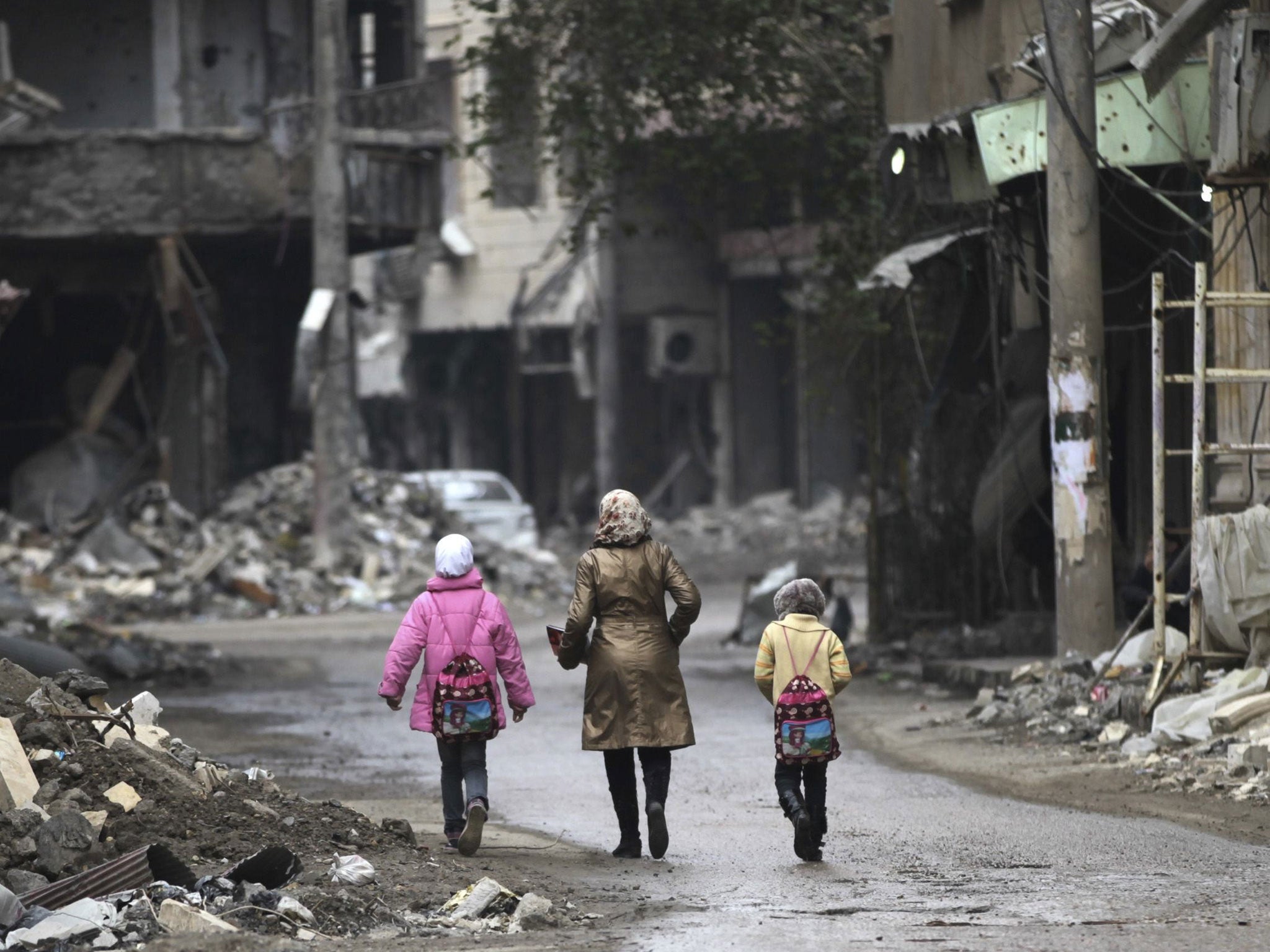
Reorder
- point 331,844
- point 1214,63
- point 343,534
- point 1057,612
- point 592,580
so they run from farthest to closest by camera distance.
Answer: point 343,534, point 1057,612, point 1214,63, point 592,580, point 331,844

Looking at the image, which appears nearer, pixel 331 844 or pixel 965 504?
pixel 331 844

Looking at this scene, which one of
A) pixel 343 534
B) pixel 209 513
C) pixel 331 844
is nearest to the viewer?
pixel 331 844

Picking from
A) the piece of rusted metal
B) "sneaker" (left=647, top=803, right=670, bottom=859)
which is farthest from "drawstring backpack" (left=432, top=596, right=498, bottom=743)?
the piece of rusted metal

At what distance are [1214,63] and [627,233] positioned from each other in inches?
309

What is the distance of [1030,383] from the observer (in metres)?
17.4

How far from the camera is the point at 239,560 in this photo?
93.4ft

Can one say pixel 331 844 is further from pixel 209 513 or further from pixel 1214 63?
pixel 209 513

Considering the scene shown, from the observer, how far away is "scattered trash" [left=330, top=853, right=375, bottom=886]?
7.17 metres

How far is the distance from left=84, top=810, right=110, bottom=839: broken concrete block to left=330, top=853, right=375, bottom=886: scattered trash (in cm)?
84

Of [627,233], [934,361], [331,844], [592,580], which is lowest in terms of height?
[331,844]

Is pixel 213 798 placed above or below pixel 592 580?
below

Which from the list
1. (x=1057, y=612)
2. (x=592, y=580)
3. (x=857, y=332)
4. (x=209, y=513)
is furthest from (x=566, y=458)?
(x=592, y=580)

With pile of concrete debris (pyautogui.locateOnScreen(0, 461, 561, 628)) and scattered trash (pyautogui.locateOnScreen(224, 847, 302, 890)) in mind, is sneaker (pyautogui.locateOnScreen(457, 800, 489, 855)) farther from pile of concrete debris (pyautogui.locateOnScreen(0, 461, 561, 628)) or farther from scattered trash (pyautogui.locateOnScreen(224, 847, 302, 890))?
pile of concrete debris (pyautogui.locateOnScreen(0, 461, 561, 628))

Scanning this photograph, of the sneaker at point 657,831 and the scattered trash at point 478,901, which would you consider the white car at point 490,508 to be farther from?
the scattered trash at point 478,901
